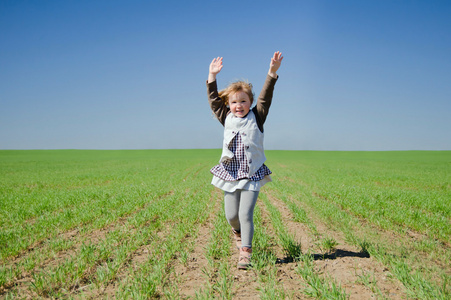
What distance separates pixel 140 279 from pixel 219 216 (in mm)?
3738

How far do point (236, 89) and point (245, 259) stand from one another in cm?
228

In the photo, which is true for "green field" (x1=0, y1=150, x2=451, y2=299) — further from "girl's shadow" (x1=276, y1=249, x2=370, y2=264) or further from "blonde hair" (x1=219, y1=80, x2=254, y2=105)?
"blonde hair" (x1=219, y1=80, x2=254, y2=105)

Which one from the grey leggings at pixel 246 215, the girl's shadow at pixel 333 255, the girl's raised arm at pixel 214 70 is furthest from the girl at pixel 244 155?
the girl's shadow at pixel 333 255

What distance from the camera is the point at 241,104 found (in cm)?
418

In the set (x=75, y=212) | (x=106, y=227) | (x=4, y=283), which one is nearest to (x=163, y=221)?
(x=106, y=227)

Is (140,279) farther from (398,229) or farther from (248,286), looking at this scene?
(398,229)

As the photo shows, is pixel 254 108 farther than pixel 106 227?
No

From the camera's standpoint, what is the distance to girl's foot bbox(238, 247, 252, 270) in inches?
151

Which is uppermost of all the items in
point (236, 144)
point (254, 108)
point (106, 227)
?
point (254, 108)

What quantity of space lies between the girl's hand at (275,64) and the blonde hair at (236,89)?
15.6 inches

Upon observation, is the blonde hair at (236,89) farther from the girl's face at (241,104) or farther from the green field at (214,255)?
the green field at (214,255)

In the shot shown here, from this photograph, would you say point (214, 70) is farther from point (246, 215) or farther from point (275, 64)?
point (246, 215)

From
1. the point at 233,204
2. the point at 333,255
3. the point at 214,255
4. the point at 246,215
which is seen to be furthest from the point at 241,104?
the point at 333,255

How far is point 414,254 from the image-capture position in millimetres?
4621
